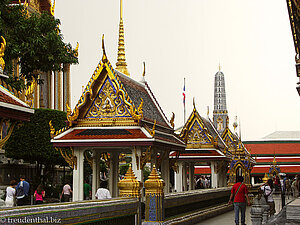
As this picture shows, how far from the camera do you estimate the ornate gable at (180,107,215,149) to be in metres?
28.7

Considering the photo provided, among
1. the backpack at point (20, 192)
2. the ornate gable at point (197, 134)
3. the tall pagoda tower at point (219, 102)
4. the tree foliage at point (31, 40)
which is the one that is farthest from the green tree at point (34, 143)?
the tall pagoda tower at point (219, 102)

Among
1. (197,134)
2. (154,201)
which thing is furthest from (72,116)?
(197,134)

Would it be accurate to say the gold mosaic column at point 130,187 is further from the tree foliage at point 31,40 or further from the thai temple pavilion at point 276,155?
the thai temple pavilion at point 276,155

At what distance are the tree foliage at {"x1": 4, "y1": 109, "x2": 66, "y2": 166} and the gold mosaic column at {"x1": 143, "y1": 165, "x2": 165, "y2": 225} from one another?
74.7 feet

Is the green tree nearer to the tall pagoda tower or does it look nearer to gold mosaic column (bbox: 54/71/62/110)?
gold mosaic column (bbox: 54/71/62/110)

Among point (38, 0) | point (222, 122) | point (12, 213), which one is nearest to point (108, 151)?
point (12, 213)

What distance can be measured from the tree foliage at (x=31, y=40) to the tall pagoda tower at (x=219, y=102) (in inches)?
4656

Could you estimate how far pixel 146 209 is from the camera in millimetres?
13305

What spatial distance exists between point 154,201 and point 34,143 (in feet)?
78.4

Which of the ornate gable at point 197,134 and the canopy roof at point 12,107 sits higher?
the ornate gable at point 197,134

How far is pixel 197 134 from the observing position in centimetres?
2911

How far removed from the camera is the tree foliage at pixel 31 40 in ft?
63.8

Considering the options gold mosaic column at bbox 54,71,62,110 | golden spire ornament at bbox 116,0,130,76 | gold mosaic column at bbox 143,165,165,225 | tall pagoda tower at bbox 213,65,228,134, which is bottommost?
gold mosaic column at bbox 143,165,165,225

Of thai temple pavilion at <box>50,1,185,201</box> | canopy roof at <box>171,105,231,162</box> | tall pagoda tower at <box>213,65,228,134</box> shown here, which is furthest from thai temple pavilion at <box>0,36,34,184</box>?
tall pagoda tower at <box>213,65,228,134</box>
